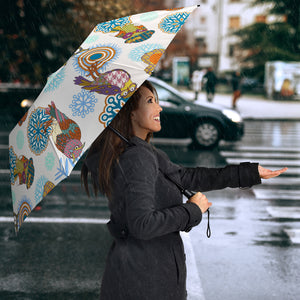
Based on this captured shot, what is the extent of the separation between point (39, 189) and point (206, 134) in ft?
31.9

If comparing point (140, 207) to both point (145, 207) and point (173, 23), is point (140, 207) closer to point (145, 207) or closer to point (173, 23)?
point (145, 207)

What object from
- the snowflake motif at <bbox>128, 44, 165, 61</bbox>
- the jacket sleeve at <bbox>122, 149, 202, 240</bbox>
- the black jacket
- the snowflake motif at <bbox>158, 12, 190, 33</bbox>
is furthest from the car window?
the jacket sleeve at <bbox>122, 149, 202, 240</bbox>

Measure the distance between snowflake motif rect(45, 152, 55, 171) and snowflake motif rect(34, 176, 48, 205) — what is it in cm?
6

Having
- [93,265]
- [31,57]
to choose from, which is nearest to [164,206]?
[93,265]

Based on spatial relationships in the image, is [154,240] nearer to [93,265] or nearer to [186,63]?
[93,265]

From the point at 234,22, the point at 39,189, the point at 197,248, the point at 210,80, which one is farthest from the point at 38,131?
the point at 234,22

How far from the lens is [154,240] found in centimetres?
222

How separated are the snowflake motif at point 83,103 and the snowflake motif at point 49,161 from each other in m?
0.24

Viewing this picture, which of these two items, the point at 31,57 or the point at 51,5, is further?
the point at 31,57

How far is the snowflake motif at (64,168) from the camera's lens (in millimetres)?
2315

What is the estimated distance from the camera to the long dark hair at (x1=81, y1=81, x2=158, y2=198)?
218 cm

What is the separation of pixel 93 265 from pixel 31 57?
16706mm

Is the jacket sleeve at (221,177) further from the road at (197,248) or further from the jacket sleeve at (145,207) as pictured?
the road at (197,248)

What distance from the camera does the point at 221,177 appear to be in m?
2.66
